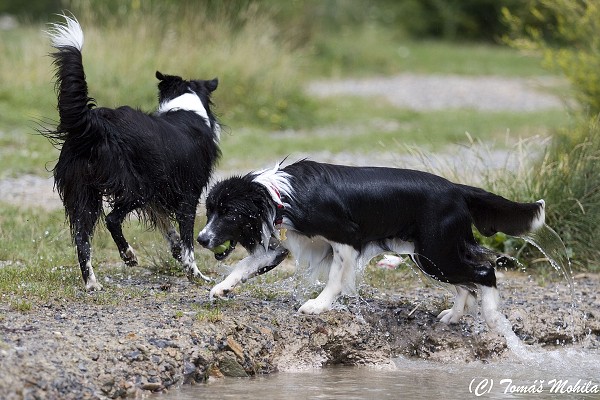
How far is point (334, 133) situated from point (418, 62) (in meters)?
9.94

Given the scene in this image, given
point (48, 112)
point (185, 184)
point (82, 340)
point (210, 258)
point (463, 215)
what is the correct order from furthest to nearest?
1. point (48, 112)
2. point (210, 258)
3. point (185, 184)
4. point (463, 215)
5. point (82, 340)

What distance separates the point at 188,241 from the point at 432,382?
2109 mm

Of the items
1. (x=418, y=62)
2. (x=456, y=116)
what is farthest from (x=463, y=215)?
(x=418, y=62)

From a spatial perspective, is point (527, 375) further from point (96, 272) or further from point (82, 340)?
point (96, 272)

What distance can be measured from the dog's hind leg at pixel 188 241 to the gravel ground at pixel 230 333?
13 centimetres

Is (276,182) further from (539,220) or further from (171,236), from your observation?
(539,220)

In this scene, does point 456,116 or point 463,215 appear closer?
point 463,215

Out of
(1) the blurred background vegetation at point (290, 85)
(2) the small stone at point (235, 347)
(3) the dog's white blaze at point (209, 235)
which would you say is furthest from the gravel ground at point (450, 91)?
(2) the small stone at point (235, 347)

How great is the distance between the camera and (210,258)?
7.59 metres

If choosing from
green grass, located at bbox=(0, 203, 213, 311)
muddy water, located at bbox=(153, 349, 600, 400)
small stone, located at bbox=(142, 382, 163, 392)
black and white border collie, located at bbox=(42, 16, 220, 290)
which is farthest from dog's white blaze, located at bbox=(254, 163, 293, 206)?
small stone, located at bbox=(142, 382, 163, 392)

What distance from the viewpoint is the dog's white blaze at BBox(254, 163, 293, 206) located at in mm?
5723

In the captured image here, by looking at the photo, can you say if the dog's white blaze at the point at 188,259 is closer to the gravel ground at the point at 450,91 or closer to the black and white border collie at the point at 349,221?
the black and white border collie at the point at 349,221

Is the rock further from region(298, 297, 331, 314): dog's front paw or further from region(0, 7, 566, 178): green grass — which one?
region(0, 7, 566, 178): green grass

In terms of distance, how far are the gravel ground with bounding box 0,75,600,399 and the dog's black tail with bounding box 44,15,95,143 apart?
3.68 feet
